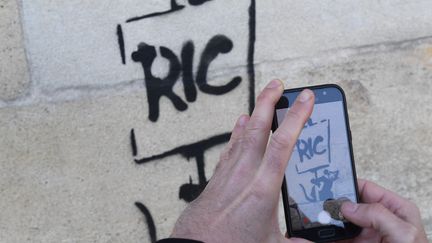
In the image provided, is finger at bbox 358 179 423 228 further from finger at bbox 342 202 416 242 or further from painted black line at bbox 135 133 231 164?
painted black line at bbox 135 133 231 164

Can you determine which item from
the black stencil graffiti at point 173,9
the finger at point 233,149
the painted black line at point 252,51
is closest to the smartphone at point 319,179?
the finger at point 233,149

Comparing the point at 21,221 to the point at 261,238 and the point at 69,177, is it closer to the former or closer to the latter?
the point at 69,177

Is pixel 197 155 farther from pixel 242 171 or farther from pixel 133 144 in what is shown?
pixel 242 171

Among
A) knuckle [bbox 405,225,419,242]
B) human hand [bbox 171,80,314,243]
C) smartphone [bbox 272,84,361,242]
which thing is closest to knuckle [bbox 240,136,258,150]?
human hand [bbox 171,80,314,243]

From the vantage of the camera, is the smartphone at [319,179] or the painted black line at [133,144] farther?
the painted black line at [133,144]

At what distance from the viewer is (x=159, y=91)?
2.40 metres

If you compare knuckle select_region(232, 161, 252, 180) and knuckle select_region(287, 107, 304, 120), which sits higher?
knuckle select_region(287, 107, 304, 120)

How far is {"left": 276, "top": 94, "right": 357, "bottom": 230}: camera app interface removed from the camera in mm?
1630

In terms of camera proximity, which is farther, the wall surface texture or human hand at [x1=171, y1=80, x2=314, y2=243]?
the wall surface texture

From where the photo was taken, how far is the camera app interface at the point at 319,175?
1.63 m

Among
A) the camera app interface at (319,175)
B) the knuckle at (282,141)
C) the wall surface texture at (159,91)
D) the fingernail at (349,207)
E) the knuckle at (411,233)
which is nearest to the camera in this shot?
the knuckle at (282,141)

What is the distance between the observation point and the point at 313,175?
1.65 meters

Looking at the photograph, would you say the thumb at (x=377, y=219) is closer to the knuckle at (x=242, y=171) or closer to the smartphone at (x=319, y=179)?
the smartphone at (x=319, y=179)

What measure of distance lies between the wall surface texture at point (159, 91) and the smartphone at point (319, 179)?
2.65 feet
